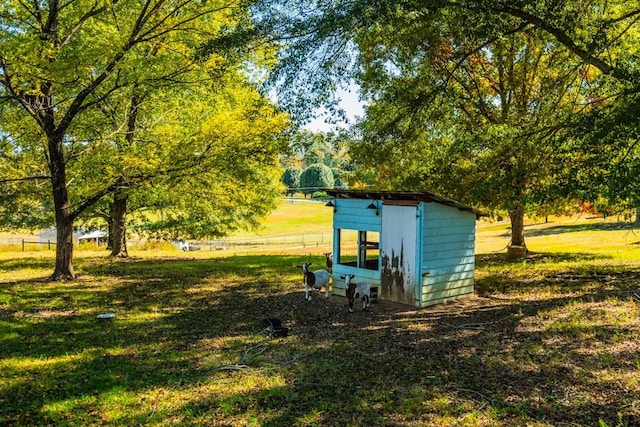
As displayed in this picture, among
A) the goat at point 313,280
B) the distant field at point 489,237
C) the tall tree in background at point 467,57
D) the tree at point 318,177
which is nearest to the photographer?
the tall tree in background at point 467,57

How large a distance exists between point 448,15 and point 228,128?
8188mm

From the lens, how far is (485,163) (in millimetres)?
11781

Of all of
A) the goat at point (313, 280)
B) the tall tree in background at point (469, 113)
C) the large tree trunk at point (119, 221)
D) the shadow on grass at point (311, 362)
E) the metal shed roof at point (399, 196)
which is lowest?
the shadow on grass at point (311, 362)

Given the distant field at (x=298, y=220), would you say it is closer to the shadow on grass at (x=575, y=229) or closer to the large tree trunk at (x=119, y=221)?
the shadow on grass at (x=575, y=229)

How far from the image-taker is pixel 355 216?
42.0 feet

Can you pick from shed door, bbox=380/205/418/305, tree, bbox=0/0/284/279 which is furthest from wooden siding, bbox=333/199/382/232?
tree, bbox=0/0/284/279

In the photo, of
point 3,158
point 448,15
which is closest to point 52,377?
point 448,15

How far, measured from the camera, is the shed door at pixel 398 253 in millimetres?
11602

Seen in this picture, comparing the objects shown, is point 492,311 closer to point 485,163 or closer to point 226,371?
point 485,163

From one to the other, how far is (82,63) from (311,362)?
9985 millimetres

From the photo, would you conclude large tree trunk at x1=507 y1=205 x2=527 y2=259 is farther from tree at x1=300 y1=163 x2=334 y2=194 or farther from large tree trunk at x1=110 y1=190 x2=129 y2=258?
tree at x1=300 y1=163 x2=334 y2=194

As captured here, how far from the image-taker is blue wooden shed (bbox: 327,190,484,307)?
11523 mm

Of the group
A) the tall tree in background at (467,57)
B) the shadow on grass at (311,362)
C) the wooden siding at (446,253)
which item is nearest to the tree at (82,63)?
the tall tree in background at (467,57)

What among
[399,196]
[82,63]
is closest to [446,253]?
[399,196]
